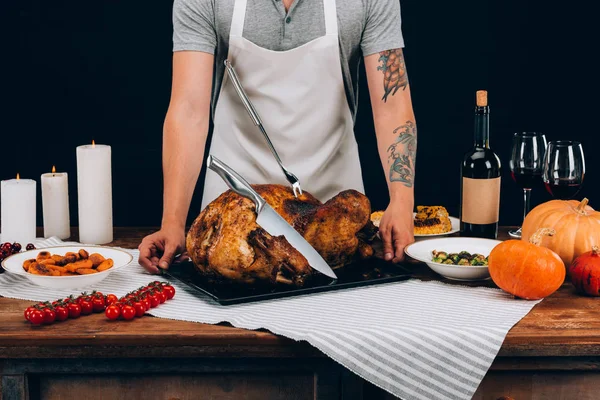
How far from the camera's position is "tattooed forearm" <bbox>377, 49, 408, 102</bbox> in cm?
273

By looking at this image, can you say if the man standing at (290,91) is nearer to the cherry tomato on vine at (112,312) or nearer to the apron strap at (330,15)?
the apron strap at (330,15)

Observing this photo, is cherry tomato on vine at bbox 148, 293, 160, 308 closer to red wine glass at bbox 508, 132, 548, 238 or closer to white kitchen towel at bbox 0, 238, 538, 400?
white kitchen towel at bbox 0, 238, 538, 400

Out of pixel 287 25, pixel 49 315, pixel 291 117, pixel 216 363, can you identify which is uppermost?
pixel 287 25

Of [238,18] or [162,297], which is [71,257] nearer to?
[162,297]

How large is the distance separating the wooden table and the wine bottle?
21.6 inches

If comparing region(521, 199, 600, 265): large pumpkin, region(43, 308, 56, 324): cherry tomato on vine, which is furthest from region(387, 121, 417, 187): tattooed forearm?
region(43, 308, 56, 324): cherry tomato on vine

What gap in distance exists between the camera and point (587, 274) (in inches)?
77.1

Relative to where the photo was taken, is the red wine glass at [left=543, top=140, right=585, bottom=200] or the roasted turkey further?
the red wine glass at [left=543, top=140, right=585, bottom=200]

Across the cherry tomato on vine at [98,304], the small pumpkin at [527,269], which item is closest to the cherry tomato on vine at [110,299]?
the cherry tomato on vine at [98,304]

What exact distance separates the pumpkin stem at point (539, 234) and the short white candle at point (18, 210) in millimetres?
1400

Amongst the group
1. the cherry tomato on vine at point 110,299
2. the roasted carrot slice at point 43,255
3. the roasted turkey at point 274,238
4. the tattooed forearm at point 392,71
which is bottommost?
the cherry tomato on vine at point 110,299

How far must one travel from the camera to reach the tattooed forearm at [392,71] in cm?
273

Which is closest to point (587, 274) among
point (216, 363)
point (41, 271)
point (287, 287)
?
Answer: point (287, 287)

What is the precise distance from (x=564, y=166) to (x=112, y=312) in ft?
4.20
